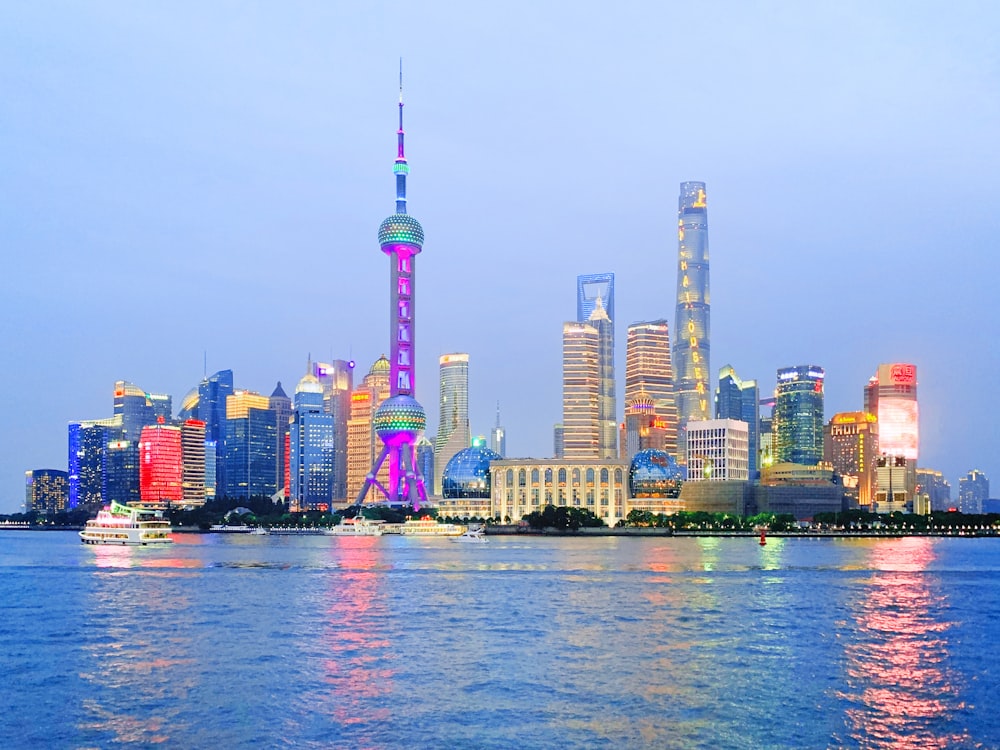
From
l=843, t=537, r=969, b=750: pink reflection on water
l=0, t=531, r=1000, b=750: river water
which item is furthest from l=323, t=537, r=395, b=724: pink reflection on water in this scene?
l=843, t=537, r=969, b=750: pink reflection on water

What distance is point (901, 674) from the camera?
180 feet

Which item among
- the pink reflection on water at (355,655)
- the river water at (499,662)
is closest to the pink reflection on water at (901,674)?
the river water at (499,662)

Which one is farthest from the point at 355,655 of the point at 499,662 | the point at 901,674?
the point at 901,674

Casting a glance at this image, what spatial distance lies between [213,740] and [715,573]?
3313 inches

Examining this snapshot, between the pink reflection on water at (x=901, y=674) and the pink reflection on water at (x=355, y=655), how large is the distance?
1914cm

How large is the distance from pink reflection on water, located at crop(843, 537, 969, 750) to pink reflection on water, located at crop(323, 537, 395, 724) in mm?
19140

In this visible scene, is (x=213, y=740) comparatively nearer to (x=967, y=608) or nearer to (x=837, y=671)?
(x=837, y=671)

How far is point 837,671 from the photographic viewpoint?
55812mm

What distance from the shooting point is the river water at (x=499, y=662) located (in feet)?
141

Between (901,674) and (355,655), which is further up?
(901,674)

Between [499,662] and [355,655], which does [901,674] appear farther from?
[355,655]

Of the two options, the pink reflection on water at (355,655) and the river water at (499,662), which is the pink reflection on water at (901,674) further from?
the pink reflection on water at (355,655)

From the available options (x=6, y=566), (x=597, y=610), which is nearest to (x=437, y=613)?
(x=597, y=610)

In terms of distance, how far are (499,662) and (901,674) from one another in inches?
763
